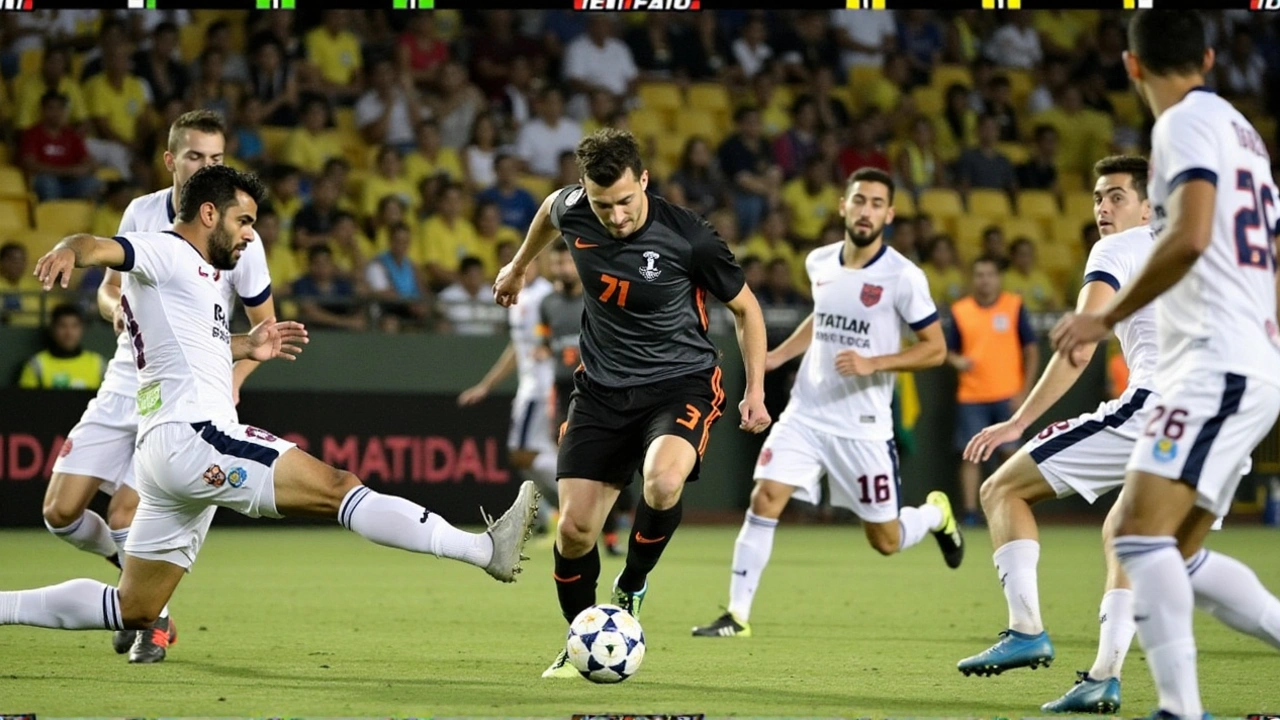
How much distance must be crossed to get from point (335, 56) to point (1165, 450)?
14.5 meters

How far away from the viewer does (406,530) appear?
6367 millimetres

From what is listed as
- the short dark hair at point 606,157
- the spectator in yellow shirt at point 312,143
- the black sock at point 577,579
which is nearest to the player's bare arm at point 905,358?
the black sock at point 577,579

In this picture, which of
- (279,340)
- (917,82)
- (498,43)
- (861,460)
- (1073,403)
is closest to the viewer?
(279,340)

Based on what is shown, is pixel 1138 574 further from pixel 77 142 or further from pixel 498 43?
pixel 498 43

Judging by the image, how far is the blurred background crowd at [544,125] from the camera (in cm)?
1602

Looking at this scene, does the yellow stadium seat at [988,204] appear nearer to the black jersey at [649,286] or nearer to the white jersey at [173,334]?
the black jersey at [649,286]

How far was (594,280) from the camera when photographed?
705cm

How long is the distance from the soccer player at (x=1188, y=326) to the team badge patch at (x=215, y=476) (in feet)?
10.00

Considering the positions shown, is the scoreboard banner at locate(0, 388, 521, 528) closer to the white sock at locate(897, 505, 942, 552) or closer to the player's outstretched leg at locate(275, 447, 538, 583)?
the white sock at locate(897, 505, 942, 552)

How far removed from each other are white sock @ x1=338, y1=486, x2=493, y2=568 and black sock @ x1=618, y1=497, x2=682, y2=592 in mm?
838

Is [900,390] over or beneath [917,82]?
beneath

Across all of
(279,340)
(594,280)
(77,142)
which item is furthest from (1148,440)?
(77,142)

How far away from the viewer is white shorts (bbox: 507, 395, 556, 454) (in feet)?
46.8

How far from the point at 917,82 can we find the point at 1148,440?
16.6 meters
